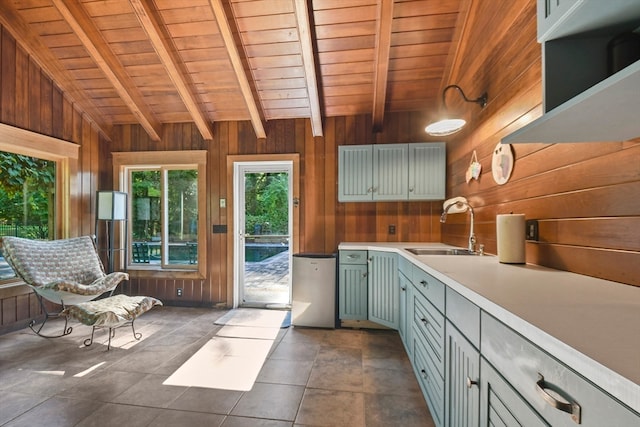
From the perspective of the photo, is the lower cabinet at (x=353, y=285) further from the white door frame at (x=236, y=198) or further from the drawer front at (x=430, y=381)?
the drawer front at (x=430, y=381)

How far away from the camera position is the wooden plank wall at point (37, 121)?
292 cm

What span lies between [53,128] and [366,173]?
3.71 metres

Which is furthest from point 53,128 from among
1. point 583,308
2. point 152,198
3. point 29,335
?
point 583,308

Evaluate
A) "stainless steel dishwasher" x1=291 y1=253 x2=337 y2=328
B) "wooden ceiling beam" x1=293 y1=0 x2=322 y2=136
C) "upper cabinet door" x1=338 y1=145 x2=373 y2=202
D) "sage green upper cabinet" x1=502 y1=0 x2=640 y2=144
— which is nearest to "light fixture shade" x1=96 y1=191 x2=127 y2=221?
"stainless steel dishwasher" x1=291 y1=253 x2=337 y2=328

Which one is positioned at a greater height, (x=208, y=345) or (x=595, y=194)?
(x=595, y=194)

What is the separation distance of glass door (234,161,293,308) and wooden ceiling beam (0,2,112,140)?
195 cm

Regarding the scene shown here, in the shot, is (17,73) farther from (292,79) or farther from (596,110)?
(596,110)

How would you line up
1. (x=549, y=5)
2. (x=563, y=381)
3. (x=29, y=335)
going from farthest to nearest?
(x=29, y=335) → (x=549, y=5) → (x=563, y=381)

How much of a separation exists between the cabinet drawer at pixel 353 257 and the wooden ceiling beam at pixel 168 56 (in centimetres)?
239

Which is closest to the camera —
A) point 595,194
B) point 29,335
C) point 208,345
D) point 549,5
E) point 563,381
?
point 563,381

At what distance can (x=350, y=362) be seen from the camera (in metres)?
2.40

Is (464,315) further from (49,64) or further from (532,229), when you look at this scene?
(49,64)

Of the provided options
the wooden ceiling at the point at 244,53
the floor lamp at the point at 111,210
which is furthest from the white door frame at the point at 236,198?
the floor lamp at the point at 111,210

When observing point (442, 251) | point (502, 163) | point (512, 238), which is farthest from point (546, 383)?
point (442, 251)
